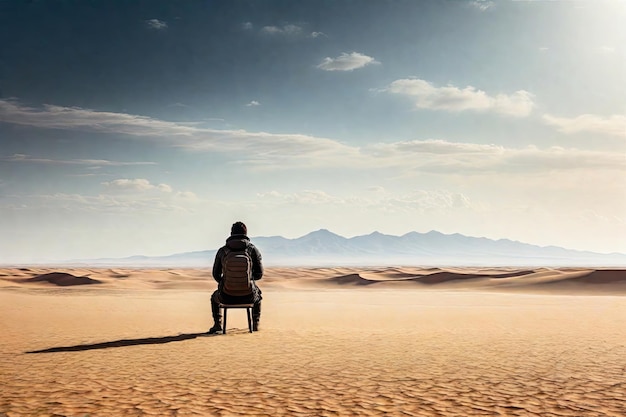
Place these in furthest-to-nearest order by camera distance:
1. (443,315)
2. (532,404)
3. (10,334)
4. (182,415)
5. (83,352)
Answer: (443,315) < (10,334) < (83,352) < (532,404) < (182,415)

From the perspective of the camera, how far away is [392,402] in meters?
5.51

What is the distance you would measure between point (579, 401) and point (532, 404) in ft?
1.76

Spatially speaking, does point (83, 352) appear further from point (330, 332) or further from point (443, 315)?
point (443, 315)

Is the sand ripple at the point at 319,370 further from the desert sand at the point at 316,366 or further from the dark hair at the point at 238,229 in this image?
the dark hair at the point at 238,229

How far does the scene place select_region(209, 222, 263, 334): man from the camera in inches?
408

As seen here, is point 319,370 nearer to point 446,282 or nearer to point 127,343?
point 127,343

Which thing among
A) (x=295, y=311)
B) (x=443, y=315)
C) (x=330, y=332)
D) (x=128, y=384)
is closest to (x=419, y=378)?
(x=128, y=384)

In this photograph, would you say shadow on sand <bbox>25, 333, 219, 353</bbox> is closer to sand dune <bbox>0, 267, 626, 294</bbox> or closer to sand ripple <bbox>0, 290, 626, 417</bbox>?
sand ripple <bbox>0, 290, 626, 417</bbox>

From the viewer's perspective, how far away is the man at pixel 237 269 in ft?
34.0

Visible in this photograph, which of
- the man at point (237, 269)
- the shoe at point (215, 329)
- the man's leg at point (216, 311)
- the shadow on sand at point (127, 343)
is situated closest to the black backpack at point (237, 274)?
the man at point (237, 269)

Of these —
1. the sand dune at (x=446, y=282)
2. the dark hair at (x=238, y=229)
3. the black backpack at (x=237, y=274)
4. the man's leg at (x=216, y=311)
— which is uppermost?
the dark hair at (x=238, y=229)

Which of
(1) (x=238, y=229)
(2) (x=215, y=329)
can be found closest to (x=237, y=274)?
(1) (x=238, y=229)

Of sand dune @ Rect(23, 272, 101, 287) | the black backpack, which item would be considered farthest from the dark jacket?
sand dune @ Rect(23, 272, 101, 287)

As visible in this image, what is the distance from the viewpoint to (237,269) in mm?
10375
